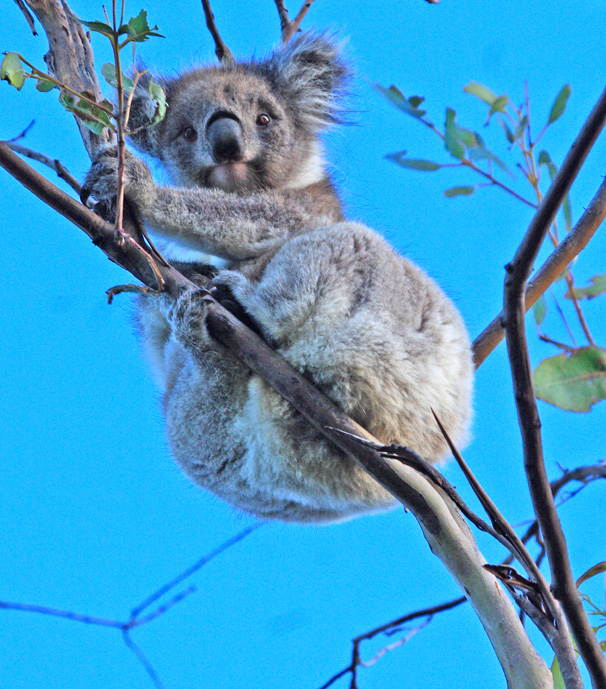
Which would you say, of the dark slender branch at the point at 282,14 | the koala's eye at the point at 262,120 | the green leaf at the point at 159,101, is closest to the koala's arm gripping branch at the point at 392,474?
the green leaf at the point at 159,101

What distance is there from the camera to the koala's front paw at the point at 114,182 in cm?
183

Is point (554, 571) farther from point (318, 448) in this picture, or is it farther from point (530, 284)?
point (530, 284)

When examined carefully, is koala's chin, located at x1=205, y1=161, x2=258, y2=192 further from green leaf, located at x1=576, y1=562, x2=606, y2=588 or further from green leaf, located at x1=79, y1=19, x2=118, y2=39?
green leaf, located at x1=576, y1=562, x2=606, y2=588

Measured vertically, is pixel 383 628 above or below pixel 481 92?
below

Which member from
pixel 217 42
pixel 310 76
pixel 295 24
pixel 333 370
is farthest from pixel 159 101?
pixel 295 24

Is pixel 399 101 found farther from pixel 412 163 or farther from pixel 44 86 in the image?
pixel 44 86

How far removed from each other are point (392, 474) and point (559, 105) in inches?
28.4

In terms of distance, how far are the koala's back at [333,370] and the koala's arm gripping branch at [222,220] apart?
11 centimetres

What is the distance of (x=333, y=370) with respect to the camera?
68.3 inches

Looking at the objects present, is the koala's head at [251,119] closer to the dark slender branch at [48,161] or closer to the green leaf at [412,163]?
the dark slender branch at [48,161]

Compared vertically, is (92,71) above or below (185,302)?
above

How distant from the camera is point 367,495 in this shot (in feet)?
6.06

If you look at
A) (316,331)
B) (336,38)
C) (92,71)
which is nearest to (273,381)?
(316,331)

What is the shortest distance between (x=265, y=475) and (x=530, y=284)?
84cm
